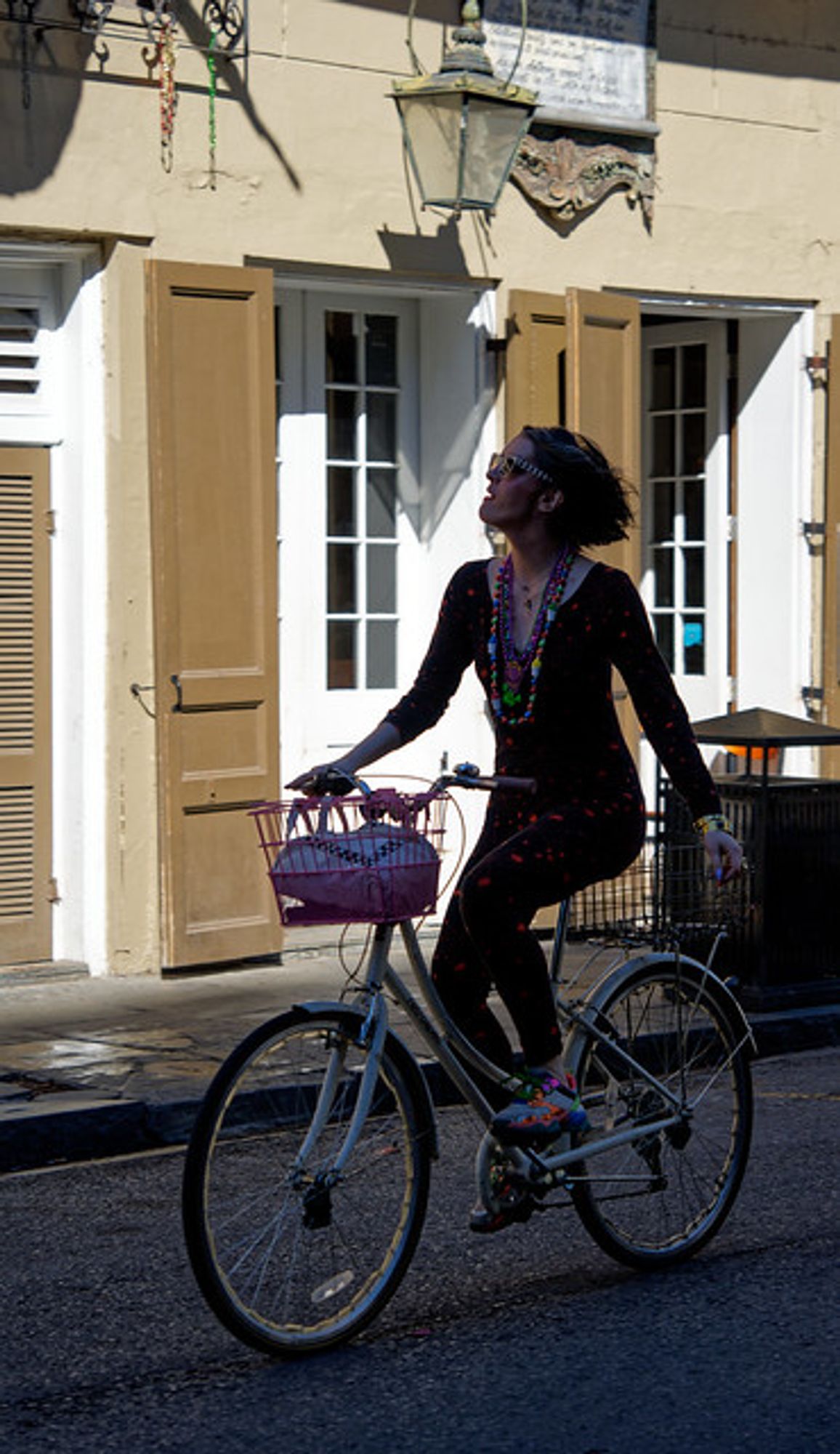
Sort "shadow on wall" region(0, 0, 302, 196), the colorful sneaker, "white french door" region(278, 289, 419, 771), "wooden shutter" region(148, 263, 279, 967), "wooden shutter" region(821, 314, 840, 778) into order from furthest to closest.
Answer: "wooden shutter" region(821, 314, 840, 778)
"white french door" region(278, 289, 419, 771)
"wooden shutter" region(148, 263, 279, 967)
"shadow on wall" region(0, 0, 302, 196)
the colorful sneaker

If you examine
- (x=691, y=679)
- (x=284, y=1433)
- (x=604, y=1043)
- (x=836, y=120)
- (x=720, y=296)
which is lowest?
(x=284, y=1433)

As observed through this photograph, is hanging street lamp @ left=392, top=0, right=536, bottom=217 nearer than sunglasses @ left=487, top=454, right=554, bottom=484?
No

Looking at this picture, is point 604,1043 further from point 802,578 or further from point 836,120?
point 836,120

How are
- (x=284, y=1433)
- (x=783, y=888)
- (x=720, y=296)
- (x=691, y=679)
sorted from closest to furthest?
(x=284, y=1433), (x=783, y=888), (x=720, y=296), (x=691, y=679)

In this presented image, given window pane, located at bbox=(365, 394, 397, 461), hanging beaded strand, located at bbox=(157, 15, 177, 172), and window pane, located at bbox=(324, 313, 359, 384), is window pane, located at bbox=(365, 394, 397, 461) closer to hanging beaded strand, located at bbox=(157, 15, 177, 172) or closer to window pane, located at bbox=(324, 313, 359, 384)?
window pane, located at bbox=(324, 313, 359, 384)

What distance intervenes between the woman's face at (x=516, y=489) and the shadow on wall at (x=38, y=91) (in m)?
4.59

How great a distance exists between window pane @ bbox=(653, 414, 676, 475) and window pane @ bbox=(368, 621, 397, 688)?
2.24 meters

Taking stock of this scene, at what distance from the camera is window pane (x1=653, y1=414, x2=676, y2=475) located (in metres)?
12.7

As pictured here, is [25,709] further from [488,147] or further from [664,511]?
[664,511]

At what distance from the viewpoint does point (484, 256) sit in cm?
1091

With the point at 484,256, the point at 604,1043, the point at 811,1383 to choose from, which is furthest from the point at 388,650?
Result: the point at 811,1383

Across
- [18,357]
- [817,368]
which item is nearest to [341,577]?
[18,357]

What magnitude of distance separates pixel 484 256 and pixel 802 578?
99.6 inches

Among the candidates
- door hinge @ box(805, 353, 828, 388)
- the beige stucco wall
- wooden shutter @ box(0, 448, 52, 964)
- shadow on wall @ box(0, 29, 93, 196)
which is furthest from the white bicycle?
door hinge @ box(805, 353, 828, 388)
